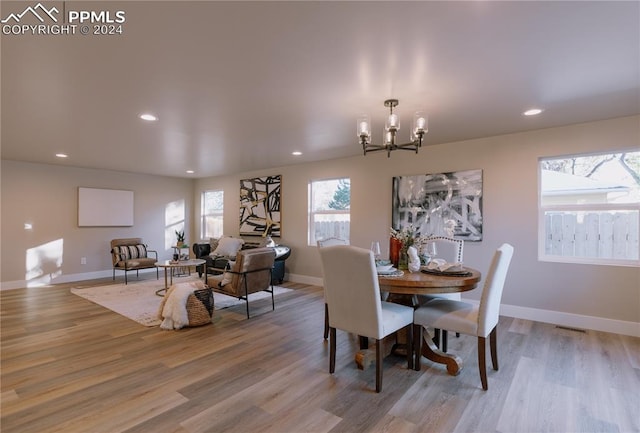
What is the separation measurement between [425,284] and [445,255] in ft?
6.13

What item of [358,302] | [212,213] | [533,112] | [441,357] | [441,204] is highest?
[533,112]

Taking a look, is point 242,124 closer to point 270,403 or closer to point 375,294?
point 375,294

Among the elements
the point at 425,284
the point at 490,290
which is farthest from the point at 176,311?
the point at 490,290

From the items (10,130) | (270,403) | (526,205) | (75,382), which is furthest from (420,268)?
(10,130)

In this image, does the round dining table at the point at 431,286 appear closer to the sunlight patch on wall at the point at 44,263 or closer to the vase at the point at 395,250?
the vase at the point at 395,250

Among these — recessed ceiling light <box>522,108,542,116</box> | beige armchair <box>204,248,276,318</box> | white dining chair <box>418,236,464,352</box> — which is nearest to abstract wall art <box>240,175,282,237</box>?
beige armchair <box>204,248,276,318</box>

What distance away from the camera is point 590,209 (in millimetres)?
3609

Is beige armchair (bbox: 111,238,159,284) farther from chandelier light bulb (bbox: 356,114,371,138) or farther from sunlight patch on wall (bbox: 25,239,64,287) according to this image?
chandelier light bulb (bbox: 356,114,371,138)

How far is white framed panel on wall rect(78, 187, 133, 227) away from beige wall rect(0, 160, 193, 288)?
10 centimetres

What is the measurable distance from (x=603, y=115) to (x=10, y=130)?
6844 millimetres

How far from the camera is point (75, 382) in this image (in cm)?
240

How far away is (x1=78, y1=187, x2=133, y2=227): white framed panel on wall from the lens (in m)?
6.48

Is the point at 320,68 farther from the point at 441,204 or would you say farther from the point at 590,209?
the point at 590,209

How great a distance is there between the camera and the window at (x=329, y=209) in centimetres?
565
